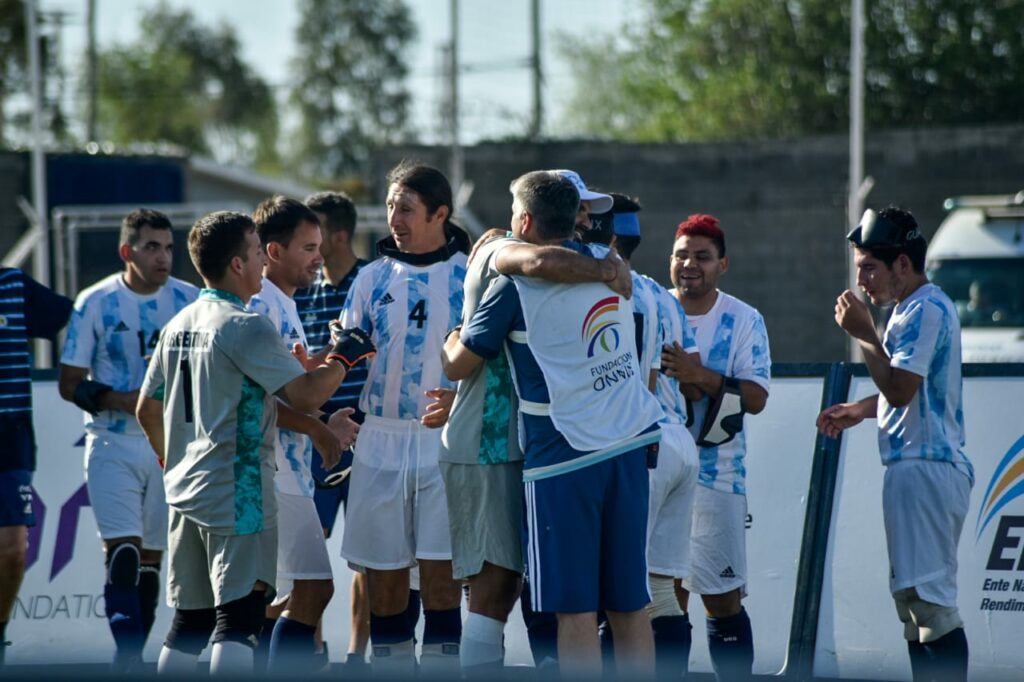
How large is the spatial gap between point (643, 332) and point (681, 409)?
87 centimetres

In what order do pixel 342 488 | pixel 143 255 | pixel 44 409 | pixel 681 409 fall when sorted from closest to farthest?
pixel 681 409, pixel 342 488, pixel 143 255, pixel 44 409

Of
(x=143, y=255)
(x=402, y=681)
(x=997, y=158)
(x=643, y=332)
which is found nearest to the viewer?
(x=402, y=681)

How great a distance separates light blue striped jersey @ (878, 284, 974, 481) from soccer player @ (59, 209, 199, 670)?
147 inches

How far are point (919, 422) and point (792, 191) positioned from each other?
54.9 feet

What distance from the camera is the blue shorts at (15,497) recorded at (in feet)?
22.2

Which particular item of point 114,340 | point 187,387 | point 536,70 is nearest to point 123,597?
point 114,340

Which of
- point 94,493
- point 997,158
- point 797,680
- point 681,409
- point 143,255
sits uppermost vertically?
point 997,158

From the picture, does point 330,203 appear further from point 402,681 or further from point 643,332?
point 402,681

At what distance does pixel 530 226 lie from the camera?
5398mm

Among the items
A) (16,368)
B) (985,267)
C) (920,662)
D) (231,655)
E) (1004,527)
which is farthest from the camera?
(985,267)

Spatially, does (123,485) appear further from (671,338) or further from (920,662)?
(920,662)

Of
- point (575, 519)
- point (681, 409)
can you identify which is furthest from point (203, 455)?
point (681, 409)

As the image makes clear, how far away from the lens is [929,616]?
6.16 meters

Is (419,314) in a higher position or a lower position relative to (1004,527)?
higher
